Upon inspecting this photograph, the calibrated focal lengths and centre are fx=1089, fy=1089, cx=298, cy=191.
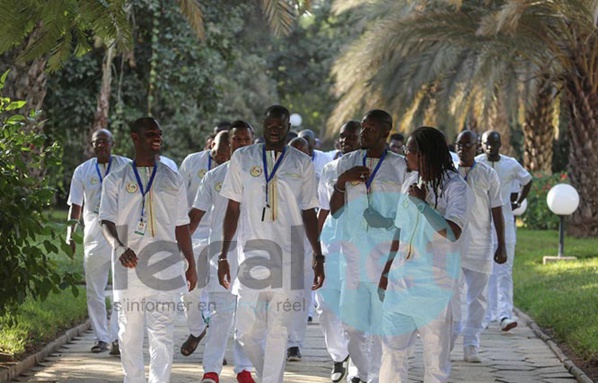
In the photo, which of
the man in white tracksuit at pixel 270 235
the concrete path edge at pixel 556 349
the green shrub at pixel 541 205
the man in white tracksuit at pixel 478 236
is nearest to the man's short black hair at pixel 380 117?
the man in white tracksuit at pixel 270 235

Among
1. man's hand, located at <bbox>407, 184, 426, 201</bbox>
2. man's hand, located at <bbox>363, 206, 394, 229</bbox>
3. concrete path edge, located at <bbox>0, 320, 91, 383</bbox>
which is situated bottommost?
concrete path edge, located at <bbox>0, 320, 91, 383</bbox>

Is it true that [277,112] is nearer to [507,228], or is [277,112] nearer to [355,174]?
[355,174]

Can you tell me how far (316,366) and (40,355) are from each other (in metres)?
2.51

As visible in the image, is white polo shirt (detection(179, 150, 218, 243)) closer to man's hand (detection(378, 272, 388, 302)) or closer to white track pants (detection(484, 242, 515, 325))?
man's hand (detection(378, 272, 388, 302))

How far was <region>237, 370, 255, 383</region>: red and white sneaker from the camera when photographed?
8.66 m

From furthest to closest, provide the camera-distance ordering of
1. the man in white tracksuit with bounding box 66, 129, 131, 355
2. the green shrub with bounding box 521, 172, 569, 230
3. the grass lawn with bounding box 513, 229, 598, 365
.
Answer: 1. the green shrub with bounding box 521, 172, 569, 230
2. the grass lawn with bounding box 513, 229, 598, 365
3. the man in white tracksuit with bounding box 66, 129, 131, 355

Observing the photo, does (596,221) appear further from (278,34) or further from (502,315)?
(278,34)

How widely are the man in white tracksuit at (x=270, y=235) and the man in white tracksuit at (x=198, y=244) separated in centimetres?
176

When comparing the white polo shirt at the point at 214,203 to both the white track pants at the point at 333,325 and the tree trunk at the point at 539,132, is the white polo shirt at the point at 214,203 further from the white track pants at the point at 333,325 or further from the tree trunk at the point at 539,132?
the tree trunk at the point at 539,132

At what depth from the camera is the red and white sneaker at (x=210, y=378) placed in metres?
8.66

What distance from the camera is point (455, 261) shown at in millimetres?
6926

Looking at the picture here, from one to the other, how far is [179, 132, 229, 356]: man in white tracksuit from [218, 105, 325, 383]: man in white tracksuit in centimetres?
176

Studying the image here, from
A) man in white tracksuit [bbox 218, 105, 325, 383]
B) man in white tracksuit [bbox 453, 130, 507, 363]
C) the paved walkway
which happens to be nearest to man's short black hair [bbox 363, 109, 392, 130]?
man in white tracksuit [bbox 218, 105, 325, 383]

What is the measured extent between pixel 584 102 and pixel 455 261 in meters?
16.6
